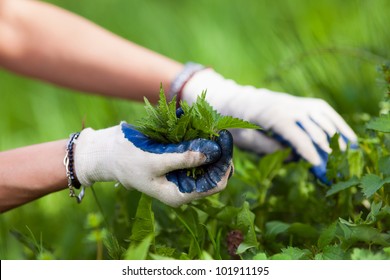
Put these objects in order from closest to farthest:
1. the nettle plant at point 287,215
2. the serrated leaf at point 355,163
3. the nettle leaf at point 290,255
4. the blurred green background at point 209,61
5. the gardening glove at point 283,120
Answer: the nettle leaf at point 290,255 < the nettle plant at point 287,215 < the serrated leaf at point 355,163 < the gardening glove at point 283,120 < the blurred green background at point 209,61

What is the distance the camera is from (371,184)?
1.62 metres

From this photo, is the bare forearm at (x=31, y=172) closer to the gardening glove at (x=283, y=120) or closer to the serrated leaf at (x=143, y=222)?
the serrated leaf at (x=143, y=222)

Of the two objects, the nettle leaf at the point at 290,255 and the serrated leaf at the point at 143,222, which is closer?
the nettle leaf at the point at 290,255

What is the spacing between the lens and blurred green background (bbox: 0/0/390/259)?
2.57 m

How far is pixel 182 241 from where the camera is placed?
5.80 ft

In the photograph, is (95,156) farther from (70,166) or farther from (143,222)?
(143,222)

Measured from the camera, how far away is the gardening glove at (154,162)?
1541 mm

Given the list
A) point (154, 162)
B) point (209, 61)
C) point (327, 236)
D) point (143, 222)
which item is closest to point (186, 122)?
point (154, 162)

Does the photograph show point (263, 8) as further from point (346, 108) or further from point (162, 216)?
point (162, 216)

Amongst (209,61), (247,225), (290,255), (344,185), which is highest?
(209,61)

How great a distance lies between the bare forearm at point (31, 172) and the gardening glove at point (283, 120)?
592 mm

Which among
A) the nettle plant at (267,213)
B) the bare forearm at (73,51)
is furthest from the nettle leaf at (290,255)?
the bare forearm at (73,51)

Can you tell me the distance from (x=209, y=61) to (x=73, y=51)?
4.86 feet
